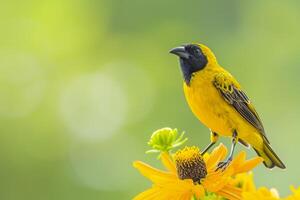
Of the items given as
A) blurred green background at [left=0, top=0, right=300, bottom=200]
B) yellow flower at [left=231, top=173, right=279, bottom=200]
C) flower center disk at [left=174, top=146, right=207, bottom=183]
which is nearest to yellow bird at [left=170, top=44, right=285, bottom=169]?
flower center disk at [left=174, top=146, right=207, bottom=183]

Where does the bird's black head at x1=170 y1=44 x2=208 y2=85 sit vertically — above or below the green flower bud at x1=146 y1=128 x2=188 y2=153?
above

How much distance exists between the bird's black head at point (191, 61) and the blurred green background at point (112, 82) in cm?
396

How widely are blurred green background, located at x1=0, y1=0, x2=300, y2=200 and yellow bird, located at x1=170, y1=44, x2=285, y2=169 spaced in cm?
394

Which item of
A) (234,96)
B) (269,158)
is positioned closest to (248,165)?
(269,158)

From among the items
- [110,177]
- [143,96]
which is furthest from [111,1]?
[110,177]

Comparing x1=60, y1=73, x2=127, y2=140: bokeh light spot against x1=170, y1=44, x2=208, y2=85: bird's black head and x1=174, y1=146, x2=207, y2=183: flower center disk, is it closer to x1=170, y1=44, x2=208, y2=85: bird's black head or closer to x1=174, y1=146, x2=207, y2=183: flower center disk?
x1=170, y1=44, x2=208, y2=85: bird's black head

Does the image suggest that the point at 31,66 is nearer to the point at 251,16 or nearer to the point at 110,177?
the point at 110,177

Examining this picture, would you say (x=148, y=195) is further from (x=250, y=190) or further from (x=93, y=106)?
(x=93, y=106)

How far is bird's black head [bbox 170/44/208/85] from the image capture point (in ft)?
5.51

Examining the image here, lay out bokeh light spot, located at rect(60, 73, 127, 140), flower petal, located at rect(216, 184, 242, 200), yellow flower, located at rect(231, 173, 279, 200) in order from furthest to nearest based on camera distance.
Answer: bokeh light spot, located at rect(60, 73, 127, 140), flower petal, located at rect(216, 184, 242, 200), yellow flower, located at rect(231, 173, 279, 200)

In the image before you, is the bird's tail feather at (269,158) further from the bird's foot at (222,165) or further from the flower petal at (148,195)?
the flower petal at (148,195)

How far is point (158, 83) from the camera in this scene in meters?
8.20

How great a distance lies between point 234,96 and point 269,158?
6.6 inches

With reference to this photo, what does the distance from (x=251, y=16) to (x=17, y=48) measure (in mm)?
2504
